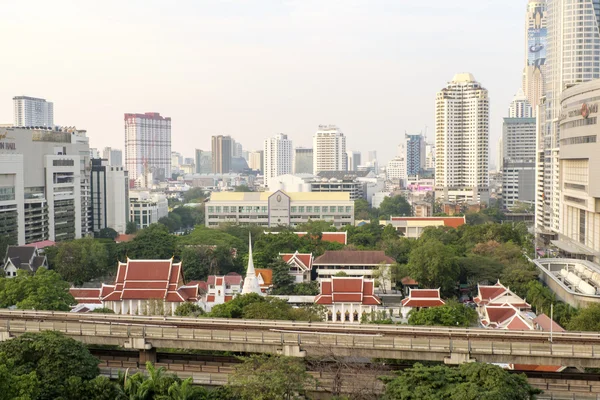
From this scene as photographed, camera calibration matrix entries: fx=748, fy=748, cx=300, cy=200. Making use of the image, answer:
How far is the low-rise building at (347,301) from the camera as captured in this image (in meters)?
34.7

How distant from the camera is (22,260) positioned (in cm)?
4488

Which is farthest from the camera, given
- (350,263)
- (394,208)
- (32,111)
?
(32,111)

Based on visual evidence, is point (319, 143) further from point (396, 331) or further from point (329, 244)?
point (396, 331)

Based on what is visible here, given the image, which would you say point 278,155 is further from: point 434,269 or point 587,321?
point 587,321

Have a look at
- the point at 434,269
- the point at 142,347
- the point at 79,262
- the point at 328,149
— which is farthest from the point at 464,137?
the point at 142,347

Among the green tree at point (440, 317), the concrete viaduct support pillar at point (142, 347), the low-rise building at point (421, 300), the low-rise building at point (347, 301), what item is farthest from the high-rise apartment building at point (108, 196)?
the concrete viaduct support pillar at point (142, 347)

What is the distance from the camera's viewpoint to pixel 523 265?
40.2m

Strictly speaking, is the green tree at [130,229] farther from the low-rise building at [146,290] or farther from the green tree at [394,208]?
the low-rise building at [146,290]

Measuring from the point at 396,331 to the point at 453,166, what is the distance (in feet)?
282

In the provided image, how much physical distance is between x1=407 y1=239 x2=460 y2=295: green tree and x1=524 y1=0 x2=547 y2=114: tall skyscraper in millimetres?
128341

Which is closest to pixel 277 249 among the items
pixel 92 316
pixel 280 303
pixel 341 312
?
pixel 341 312

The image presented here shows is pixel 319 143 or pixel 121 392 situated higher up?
pixel 319 143

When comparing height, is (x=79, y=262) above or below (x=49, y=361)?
below

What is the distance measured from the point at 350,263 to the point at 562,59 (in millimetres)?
40841
